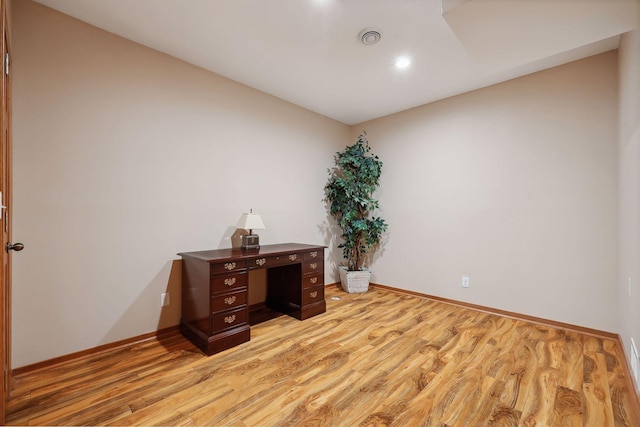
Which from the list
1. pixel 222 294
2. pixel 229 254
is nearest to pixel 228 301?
pixel 222 294

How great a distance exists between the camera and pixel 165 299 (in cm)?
260

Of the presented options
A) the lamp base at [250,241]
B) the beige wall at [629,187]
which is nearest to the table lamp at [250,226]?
the lamp base at [250,241]

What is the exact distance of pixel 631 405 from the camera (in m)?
→ 1.66

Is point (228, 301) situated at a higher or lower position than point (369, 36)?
lower

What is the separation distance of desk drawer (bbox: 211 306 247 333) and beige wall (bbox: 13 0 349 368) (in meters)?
0.61

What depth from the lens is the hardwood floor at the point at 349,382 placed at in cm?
156

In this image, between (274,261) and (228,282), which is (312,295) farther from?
(228,282)

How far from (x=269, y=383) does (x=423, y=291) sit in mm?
2589

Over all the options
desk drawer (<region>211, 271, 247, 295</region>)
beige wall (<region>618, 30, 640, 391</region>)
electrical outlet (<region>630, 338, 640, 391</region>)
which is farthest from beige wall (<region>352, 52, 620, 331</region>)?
desk drawer (<region>211, 271, 247, 295</region>)

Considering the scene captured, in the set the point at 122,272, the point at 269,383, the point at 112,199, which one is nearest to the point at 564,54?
the point at 269,383

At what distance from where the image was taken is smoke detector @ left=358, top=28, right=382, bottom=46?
2267 millimetres

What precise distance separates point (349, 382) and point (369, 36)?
262 centimetres

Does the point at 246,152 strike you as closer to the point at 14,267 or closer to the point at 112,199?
the point at 112,199

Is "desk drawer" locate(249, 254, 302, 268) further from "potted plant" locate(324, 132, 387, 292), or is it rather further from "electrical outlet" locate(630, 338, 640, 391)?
"electrical outlet" locate(630, 338, 640, 391)
